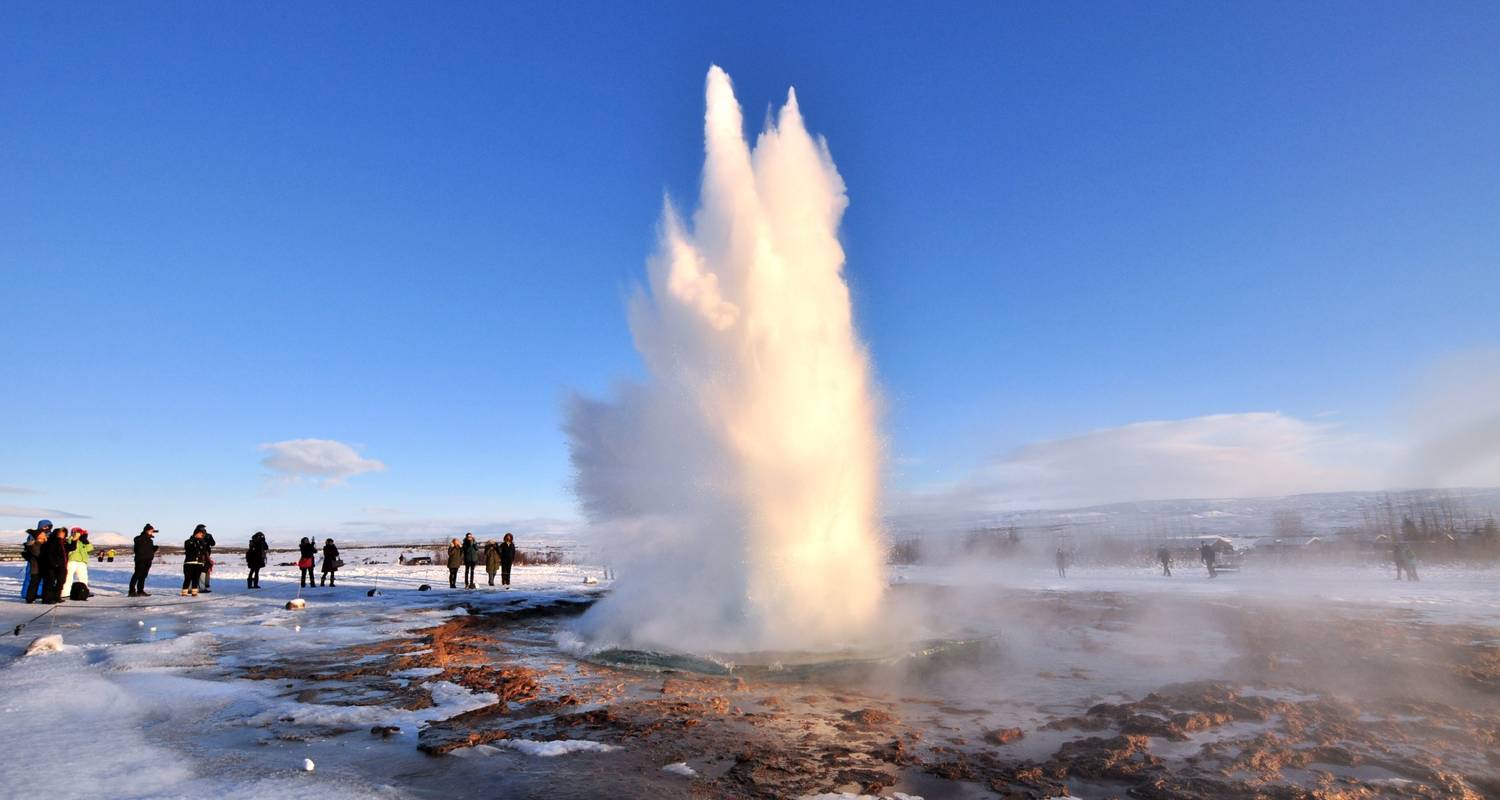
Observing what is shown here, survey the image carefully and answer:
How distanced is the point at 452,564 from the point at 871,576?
621 inches

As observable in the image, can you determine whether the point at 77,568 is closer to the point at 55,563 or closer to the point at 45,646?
the point at 55,563

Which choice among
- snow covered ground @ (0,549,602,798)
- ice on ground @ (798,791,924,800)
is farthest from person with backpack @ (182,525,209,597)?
ice on ground @ (798,791,924,800)

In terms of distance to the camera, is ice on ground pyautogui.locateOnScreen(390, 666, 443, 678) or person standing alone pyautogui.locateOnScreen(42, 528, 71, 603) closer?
ice on ground pyautogui.locateOnScreen(390, 666, 443, 678)

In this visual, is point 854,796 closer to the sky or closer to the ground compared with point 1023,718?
closer to the sky

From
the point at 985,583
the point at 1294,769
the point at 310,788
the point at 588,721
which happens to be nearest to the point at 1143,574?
the point at 985,583

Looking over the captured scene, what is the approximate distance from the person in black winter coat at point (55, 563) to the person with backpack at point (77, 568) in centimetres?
100

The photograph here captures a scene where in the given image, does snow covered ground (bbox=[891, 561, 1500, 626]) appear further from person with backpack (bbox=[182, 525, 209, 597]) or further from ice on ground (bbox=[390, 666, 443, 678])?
person with backpack (bbox=[182, 525, 209, 597])

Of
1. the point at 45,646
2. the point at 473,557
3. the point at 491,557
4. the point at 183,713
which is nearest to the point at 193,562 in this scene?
the point at 473,557

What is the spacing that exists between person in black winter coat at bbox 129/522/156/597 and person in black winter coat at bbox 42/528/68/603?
1927 millimetres

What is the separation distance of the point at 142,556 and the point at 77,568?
146 cm

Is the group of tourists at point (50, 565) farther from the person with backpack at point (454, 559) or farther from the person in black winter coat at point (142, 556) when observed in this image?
the person with backpack at point (454, 559)

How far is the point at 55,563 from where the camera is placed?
16578 mm

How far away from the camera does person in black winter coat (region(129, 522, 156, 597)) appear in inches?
747

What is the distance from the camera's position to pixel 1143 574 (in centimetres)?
3409
